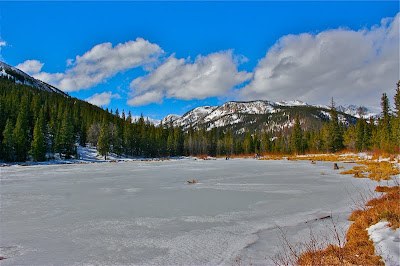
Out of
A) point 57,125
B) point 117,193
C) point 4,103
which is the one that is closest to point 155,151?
point 57,125

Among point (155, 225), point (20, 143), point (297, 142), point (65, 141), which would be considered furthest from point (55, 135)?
point (155, 225)

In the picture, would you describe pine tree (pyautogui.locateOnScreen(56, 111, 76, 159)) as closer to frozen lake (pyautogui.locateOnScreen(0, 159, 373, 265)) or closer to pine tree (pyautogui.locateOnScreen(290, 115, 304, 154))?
frozen lake (pyautogui.locateOnScreen(0, 159, 373, 265))

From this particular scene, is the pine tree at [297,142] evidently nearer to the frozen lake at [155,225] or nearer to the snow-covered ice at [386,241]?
the frozen lake at [155,225]

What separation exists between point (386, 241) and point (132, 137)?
4124 inches

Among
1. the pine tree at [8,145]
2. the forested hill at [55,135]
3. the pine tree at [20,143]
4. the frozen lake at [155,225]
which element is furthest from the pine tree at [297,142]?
the frozen lake at [155,225]

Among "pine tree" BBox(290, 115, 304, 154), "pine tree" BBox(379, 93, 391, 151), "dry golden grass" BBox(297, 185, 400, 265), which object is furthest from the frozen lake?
"pine tree" BBox(290, 115, 304, 154)

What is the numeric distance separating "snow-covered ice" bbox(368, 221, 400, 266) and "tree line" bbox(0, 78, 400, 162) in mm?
46621

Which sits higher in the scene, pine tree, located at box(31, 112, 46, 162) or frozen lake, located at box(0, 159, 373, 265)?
pine tree, located at box(31, 112, 46, 162)

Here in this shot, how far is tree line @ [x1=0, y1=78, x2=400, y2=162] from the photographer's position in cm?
6656

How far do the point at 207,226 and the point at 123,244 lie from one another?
2721 millimetres

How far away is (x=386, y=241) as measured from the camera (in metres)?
6.41

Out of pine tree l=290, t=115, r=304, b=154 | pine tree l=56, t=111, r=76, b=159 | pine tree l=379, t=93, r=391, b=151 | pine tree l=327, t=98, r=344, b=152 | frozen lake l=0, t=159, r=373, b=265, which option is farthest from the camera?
pine tree l=290, t=115, r=304, b=154

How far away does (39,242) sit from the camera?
7715 millimetres

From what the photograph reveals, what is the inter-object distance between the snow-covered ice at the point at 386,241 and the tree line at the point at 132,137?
4662 cm
